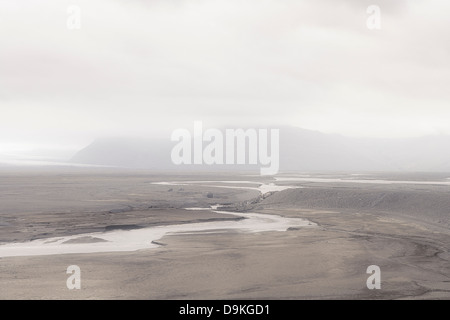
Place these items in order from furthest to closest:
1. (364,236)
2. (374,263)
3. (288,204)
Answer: (288,204), (364,236), (374,263)

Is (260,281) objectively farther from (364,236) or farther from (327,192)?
(327,192)

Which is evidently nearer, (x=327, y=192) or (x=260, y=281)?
(x=260, y=281)

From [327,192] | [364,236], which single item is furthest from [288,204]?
[364,236]

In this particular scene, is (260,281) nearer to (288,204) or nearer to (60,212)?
(60,212)
